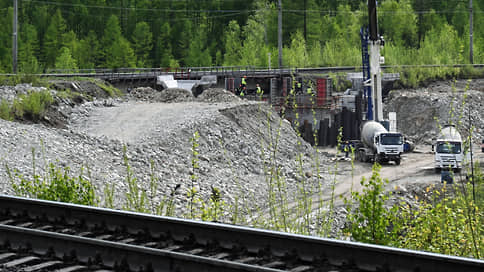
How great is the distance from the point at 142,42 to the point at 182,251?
10282 centimetres

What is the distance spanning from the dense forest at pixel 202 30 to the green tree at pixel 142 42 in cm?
16

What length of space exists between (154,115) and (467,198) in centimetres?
2835

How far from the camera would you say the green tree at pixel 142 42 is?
10731cm

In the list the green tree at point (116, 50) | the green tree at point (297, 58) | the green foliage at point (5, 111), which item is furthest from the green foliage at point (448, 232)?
the green tree at point (116, 50)

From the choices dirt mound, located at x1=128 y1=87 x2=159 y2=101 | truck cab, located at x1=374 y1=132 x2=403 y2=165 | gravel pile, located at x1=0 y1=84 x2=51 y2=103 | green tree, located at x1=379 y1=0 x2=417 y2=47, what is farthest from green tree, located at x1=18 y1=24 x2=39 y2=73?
truck cab, located at x1=374 y1=132 x2=403 y2=165

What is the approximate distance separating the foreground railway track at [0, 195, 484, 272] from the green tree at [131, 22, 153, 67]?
99.8 metres

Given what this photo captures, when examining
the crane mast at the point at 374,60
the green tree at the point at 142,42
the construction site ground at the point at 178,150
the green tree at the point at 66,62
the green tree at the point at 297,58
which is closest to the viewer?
the construction site ground at the point at 178,150

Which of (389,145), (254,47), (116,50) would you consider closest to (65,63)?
(116,50)

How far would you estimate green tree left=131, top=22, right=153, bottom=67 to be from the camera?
107312mm

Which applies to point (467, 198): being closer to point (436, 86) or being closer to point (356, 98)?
point (356, 98)

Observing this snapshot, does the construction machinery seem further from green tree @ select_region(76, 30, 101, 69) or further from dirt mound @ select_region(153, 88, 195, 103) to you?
green tree @ select_region(76, 30, 101, 69)

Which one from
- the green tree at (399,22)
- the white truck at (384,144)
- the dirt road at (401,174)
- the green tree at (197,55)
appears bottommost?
the dirt road at (401,174)

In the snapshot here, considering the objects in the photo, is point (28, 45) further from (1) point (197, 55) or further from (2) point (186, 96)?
(2) point (186, 96)

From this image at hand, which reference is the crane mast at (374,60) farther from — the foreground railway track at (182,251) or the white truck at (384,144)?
the foreground railway track at (182,251)
